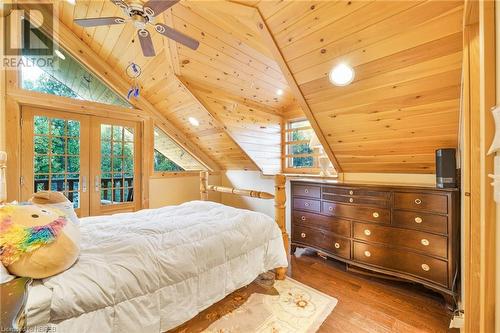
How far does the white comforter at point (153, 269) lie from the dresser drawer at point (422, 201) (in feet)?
4.01

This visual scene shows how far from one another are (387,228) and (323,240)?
0.73 m

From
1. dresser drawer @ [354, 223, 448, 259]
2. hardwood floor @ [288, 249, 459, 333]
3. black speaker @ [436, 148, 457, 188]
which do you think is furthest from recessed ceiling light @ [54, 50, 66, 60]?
black speaker @ [436, 148, 457, 188]

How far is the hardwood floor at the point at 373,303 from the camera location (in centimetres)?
168

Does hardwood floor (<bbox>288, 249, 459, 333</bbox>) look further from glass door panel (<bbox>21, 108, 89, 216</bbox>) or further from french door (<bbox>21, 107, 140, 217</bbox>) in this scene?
glass door panel (<bbox>21, 108, 89, 216</bbox>)

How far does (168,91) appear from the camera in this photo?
10.4ft

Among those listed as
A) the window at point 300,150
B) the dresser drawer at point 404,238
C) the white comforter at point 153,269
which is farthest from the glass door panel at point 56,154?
the dresser drawer at point 404,238

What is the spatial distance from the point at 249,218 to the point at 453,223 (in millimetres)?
1722

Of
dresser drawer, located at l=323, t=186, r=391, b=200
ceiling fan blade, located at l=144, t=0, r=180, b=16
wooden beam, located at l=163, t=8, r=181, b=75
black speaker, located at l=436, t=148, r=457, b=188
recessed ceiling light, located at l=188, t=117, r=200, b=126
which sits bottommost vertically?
dresser drawer, located at l=323, t=186, r=391, b=200

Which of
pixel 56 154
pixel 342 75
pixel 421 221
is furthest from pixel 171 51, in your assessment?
pixel 421 221

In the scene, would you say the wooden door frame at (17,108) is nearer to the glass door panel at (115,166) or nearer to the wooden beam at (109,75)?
the glass door panel at (115,166)

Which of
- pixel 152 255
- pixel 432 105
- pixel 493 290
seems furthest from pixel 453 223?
pixel 152 255

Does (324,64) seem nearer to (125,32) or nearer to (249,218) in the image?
(249,218)

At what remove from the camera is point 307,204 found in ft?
9.27

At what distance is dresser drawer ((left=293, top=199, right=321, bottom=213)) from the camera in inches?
107
